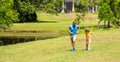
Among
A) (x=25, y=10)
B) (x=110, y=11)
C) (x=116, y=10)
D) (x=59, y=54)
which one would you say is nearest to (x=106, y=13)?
(x=110, y=11)

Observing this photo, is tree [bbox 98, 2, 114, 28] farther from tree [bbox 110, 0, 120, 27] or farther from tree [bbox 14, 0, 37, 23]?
tree [bbox 14, 0, 37, 23]

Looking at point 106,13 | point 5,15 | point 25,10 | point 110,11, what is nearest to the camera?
point 5,15

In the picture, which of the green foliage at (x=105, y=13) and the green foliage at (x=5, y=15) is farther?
the green foliage at (x=105, y=13)

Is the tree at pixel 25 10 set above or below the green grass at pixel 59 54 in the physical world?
below

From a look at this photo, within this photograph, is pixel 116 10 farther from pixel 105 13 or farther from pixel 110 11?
pixel 105 13

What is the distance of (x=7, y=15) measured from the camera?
49.6m

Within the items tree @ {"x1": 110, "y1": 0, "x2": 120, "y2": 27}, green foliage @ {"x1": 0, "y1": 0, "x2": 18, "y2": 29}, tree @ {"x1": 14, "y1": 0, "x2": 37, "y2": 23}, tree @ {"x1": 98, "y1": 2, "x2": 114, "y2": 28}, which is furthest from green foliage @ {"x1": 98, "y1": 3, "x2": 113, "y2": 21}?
tree @ {"x1": 14, "y1": 0, "x2": 37, "y2": 23}

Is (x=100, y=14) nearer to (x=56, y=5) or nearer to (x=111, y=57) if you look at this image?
(x=56, y=5)

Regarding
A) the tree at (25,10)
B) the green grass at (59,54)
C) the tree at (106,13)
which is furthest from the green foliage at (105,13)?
the green grass at (59,54)

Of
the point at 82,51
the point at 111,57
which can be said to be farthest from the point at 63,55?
the point at 111,57

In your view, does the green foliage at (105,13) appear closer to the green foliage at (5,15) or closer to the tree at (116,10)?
the tree at (116,10)

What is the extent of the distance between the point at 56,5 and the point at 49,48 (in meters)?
52.3

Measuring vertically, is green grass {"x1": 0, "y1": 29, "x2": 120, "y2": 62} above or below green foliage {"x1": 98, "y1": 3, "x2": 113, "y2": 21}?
above

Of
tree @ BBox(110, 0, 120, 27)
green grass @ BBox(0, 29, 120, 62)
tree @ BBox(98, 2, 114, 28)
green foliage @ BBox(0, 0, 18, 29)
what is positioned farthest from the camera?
tree @ BBox(110, 0, 120, 27)
